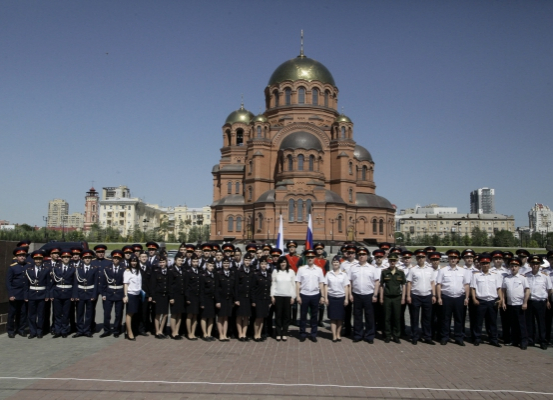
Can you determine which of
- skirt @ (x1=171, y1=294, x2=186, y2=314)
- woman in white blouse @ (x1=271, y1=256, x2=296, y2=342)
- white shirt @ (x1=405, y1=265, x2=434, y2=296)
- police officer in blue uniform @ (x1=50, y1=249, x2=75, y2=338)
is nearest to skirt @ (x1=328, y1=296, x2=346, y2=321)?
woman in white blouse @ (x1=271, y1=256, x2=296, y2=342)

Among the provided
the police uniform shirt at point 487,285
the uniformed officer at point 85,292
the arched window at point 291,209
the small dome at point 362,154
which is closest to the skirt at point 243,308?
the uniformed officer at point 85,292

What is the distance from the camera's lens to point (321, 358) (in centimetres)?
818

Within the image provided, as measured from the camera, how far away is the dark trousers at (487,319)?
31.0 feet

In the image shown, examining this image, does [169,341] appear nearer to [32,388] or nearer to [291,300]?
[291,300]

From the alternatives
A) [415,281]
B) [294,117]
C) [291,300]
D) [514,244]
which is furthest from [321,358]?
[514,244]

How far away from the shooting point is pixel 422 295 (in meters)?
9.78

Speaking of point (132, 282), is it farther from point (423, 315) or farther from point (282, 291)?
point (423, 315)

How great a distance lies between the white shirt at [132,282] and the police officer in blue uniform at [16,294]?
84.6 inches

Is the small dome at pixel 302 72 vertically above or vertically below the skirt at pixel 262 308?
above

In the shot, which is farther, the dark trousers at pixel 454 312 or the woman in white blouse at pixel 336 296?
the woman in white blouse at pixel 336 296

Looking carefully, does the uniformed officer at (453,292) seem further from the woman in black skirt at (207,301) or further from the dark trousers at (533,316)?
the woman in black skirt at (207,301)

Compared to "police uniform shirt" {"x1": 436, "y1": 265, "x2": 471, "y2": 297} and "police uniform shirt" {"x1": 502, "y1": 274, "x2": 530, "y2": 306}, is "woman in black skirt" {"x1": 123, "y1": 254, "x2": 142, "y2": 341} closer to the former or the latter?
"police uniform shirt" {"x1": 436, "y1": 265, "x2": 471, "y2": 297}

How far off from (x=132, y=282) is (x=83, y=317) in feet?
4.39

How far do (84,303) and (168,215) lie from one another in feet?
483
